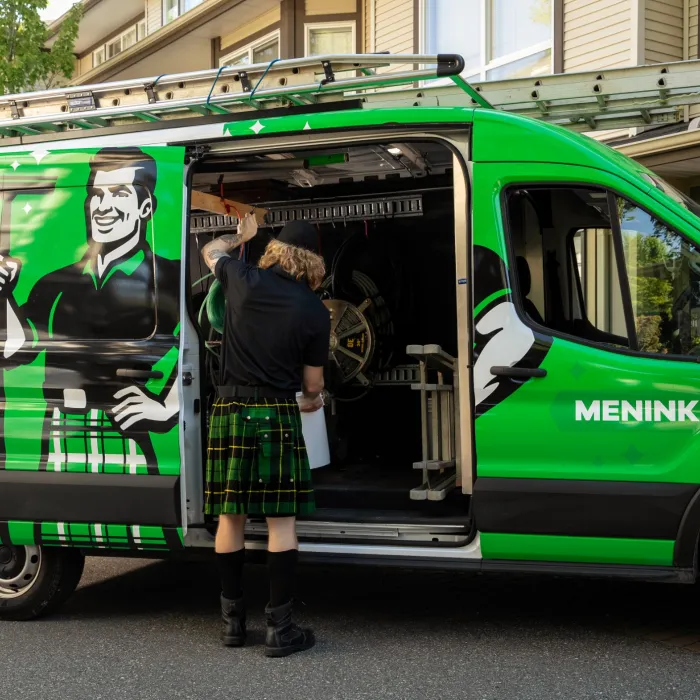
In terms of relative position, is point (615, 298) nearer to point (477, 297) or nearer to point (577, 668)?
point (477, 297)

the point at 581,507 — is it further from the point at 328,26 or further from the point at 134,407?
the point at 328,26

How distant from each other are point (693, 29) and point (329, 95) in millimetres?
6401

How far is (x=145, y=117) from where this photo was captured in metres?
5.23

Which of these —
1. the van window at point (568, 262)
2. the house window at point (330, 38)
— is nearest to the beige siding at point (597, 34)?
the house window at point (330, 38)

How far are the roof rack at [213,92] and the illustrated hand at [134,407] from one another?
1.51m

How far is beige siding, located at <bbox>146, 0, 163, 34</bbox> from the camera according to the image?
19.2 meters

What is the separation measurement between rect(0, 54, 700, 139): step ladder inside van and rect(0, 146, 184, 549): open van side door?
39 cm

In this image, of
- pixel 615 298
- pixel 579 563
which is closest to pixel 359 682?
pixel 579 563

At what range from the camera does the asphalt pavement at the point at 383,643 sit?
13.3 ft

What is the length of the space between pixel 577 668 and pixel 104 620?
2.50 metres

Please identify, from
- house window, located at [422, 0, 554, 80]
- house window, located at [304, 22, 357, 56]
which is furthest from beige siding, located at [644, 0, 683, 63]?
house window, located at [304, 22, 357, 56]

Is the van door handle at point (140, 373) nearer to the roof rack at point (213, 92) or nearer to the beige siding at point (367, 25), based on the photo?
the roof rack at point (213, 92)

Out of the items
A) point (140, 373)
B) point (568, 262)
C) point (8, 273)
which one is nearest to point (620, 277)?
point (568, 262)

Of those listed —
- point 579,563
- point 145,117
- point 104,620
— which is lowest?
point 104,620
